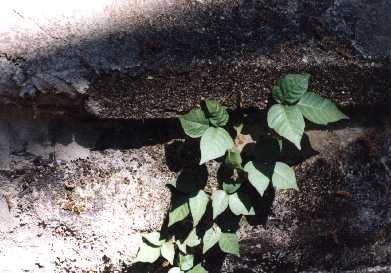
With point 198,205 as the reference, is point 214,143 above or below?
above

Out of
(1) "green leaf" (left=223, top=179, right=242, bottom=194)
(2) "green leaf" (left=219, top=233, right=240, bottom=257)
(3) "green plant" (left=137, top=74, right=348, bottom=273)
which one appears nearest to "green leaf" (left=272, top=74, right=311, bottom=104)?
(3) "green plant" (left=137, top=74, right=348, bottom=273)

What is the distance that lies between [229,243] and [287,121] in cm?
31

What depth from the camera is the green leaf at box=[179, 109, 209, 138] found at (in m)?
Result: 1.02

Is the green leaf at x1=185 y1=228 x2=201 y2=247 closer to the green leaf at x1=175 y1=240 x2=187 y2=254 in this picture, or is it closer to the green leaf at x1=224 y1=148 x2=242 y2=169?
the green leaf at x1=175 y1=240 x2=187 y2=254

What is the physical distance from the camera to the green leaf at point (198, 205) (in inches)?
42.3

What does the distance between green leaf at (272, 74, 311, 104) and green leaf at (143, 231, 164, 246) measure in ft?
1.39

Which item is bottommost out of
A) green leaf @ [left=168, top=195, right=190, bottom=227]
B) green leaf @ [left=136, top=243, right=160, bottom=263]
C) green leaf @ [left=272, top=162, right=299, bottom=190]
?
green leaf @ [left=136, top=243, right=160, bottom=263]

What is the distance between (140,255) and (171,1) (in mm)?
571

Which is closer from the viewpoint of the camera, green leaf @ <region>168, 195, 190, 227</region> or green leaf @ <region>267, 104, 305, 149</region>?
green leaf @ <region>267, 104, 305, 149</region>

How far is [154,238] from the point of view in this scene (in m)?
1.13

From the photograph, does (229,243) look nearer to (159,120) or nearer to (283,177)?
(283,177)

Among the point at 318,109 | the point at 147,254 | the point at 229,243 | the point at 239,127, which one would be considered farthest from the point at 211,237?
the point at 318,109

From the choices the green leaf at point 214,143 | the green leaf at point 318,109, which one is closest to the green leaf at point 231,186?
the green leaf at point 214,143

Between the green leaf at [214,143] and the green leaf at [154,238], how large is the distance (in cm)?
25
